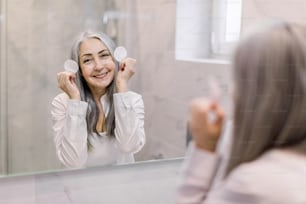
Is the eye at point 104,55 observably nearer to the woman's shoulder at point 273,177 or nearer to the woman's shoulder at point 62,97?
the woman's shoulder at point 62,97

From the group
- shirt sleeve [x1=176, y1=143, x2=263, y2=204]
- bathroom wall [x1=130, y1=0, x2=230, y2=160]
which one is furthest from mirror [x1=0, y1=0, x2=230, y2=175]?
shirt sleeve [x1=176, y1=143, x2=263, y2=204]

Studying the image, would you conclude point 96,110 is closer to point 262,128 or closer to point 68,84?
point 68,84

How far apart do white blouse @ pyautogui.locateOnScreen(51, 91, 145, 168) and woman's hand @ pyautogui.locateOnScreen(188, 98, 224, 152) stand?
1.53ft

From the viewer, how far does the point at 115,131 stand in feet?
3.43

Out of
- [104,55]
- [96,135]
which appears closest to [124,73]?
[104,55]

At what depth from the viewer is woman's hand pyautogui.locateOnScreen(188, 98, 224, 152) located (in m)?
0.57

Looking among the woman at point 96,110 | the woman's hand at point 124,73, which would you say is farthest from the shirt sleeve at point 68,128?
the woman's hand at point 124,73

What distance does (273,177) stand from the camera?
0.55 m

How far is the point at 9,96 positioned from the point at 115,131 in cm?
27

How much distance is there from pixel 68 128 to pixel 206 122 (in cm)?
50

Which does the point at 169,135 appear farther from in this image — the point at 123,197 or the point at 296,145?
the point at 296,145

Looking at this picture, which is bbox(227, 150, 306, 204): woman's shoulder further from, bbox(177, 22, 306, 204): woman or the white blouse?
the white blouse

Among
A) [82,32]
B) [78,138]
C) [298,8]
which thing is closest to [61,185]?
[78,138]

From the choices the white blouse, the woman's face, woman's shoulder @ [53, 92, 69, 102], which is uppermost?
the woman's face
